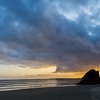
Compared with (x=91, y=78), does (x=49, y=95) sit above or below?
below

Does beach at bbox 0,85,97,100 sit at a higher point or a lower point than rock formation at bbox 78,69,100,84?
Answer: lower

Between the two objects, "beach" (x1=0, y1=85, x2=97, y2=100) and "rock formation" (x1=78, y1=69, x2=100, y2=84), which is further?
"rock formation" (x1=78, y1=69, x2=100, y2=84)

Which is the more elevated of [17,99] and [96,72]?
[96,72]

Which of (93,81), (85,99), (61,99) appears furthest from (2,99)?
(93,81)

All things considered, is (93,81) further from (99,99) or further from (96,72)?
(99,99)

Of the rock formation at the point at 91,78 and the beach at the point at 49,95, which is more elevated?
the rock formation at the point at 91,78

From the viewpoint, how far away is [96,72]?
96062 millimetres

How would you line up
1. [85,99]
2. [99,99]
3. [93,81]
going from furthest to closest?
[93,81], [85,99], [99,99]

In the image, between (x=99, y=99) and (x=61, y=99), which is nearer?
(x=99, y=99)

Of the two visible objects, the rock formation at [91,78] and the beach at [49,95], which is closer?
the beach at [49,95]

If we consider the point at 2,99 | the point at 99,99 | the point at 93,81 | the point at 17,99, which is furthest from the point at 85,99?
the point at 93,81

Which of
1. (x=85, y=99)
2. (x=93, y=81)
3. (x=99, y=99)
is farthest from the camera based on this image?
(x=93, y=81)

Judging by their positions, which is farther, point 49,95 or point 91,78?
point 91,78

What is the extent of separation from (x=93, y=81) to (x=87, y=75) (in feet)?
14.1
